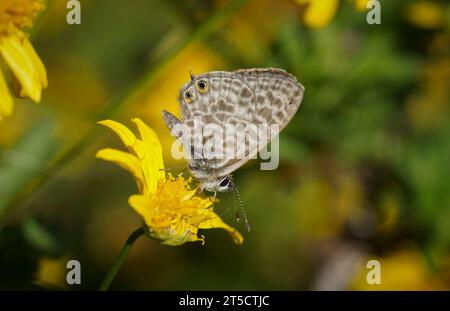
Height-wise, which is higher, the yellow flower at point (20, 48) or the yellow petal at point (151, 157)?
the yellow flower at point (20, 48)

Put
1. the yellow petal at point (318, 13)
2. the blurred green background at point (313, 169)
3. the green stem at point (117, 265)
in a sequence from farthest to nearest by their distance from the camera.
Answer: the blurred green background at point (313, 169) < the yellow petal at point (318, 13) < the green stem at point (117, 265)

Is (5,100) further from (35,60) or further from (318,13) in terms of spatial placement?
(318,13)

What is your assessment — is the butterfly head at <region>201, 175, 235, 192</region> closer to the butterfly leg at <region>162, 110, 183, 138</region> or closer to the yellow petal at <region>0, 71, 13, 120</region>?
the butterfly leg at <region>162, 110, 183, 138</region>


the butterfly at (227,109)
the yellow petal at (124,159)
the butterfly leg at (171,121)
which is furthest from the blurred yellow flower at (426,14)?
the yellow petal at (124,159)

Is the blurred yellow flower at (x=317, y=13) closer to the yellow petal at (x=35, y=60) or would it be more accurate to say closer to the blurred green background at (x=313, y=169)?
the blurred green background at (x=313, y=169)

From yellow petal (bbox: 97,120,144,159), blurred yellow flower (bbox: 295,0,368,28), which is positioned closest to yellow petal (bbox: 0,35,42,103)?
yellow petal (bbox: 97,120,144,159)

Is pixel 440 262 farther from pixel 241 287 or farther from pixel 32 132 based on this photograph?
pixel 32 132
